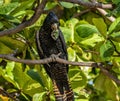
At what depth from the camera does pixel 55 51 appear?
0.87 metres

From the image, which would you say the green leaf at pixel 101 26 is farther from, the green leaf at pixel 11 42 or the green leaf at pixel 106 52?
the green leaf at pixel 11 42

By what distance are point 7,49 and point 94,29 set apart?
0.24 metres

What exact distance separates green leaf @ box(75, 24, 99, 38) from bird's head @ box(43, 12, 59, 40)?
1.08ft

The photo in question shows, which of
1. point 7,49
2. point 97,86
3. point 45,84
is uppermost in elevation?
point 7,49

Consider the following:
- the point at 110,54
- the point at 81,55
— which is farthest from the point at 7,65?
the point at 110,54

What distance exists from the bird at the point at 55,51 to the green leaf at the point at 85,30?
0.31m

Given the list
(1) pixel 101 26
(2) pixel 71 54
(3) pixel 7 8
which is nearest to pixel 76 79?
(2) pixel 71 54

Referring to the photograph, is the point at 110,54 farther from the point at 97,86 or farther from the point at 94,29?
the point at 97,86

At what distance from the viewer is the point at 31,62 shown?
0.79 meters

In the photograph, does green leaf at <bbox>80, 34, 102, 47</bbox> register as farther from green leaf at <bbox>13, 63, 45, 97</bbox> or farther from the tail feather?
the tail feather

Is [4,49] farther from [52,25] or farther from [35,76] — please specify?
[52,25]

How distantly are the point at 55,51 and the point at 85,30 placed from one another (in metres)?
0.34

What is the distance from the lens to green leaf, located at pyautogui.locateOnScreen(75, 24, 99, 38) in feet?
3.89

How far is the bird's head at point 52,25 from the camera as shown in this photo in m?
0.84
